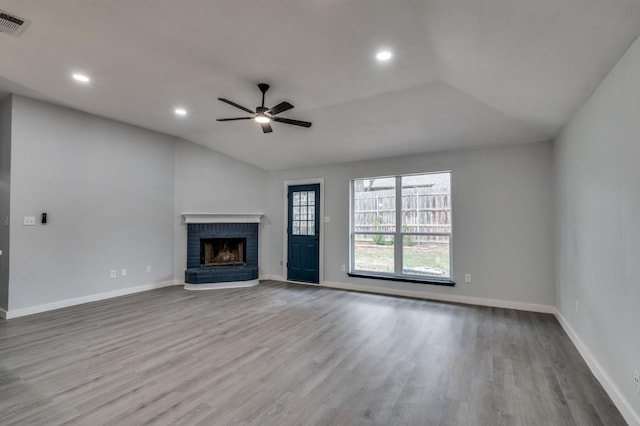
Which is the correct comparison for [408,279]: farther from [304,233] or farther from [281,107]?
[281,107]

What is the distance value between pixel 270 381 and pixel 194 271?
3878 mm

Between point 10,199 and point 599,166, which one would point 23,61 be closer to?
point 10,199

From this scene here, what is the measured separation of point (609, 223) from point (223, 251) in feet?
20.1

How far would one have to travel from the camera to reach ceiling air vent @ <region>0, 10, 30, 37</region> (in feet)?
8.36

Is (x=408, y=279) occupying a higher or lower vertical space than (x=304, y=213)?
lower

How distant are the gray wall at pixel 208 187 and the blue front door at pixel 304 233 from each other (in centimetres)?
75

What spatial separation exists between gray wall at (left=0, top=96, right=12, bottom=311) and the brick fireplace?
2445mm

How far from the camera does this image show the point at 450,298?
4.91m

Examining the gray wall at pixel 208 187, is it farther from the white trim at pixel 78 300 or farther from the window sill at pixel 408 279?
the window sill at pixel 408 279

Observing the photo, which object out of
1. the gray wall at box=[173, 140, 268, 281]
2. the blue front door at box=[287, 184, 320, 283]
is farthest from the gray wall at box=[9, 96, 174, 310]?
the blue front door at box=[287, 184, 320, 283]

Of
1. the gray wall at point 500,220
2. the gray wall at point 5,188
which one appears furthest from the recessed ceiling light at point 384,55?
the gray wall at point 5,188

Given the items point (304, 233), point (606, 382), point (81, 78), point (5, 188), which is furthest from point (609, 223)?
point (5, 188)

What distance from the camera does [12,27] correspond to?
8.76 feet

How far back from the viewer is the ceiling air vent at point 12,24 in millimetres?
2547
